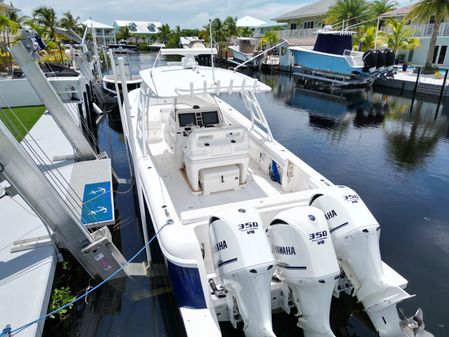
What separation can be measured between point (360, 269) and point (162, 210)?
7.56 feet

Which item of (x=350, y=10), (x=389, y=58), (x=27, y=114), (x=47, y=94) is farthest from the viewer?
(x=350, y=10)

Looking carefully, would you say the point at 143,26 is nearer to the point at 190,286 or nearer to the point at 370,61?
the point at 370,61

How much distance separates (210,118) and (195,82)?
1.18 meters

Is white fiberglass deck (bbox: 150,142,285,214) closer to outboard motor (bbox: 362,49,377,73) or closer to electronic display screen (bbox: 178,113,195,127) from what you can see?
electronic display screen (bbox: 178,113,195,127)

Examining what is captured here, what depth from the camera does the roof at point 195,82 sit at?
4.57 meters

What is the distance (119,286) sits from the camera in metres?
4.43

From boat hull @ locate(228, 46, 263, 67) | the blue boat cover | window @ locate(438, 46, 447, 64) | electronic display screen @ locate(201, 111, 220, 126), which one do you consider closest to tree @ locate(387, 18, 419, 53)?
window @ locate(438, 46, 447, 64)

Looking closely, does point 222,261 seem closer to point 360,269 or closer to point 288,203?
point 288,203

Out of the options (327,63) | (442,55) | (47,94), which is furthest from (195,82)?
(442,55)

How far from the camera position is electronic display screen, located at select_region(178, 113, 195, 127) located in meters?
5.86

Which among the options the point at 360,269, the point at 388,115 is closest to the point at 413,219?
the point at 360,269

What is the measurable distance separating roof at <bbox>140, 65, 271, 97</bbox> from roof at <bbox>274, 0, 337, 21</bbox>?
3278 centimetres

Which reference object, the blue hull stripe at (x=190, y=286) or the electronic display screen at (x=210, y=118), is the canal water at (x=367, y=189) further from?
the electronic display screen at (x=210, y=118)

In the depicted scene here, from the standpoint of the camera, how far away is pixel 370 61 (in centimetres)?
1819
